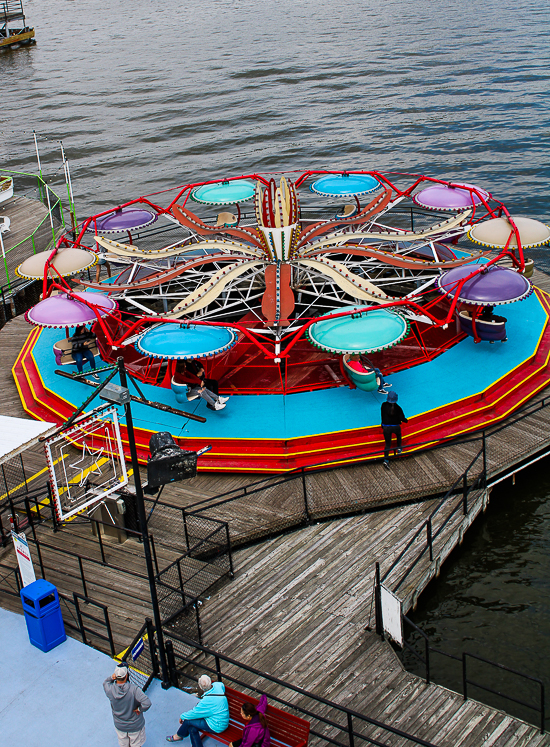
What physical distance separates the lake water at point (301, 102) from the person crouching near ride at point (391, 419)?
3.76 m

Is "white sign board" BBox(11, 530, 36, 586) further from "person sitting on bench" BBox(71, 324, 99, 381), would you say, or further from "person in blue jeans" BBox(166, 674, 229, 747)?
"person sitting on bench" BBox(71, 324, 99, 381)

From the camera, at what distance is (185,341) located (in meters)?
21.6

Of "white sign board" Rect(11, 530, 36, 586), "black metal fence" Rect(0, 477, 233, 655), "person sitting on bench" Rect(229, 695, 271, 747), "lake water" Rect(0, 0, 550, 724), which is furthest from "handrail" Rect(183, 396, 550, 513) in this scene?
"person sitting on bench" Rect(229, 695, 271, 747)

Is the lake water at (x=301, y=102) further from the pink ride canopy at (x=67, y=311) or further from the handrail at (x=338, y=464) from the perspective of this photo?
the pink ride canopy at (x=67, y=311)

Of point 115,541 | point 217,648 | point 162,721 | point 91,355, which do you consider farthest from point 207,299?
point 162,721

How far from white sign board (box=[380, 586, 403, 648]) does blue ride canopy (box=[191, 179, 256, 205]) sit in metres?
19.3

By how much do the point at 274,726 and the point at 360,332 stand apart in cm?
1180

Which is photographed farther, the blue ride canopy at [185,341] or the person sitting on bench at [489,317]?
the person sitting on bench at [489,317]

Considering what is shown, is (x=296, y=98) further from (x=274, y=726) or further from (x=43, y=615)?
(x=274, y=726)

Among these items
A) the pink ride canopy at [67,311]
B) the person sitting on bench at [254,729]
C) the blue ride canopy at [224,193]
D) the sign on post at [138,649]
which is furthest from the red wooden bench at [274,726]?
the blue ride canopy at [224,193]

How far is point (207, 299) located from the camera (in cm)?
2322

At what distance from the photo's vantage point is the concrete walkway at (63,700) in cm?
1311

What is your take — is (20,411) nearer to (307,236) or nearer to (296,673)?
(307,236)

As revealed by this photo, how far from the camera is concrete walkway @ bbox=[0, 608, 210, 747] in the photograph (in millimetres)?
13109
